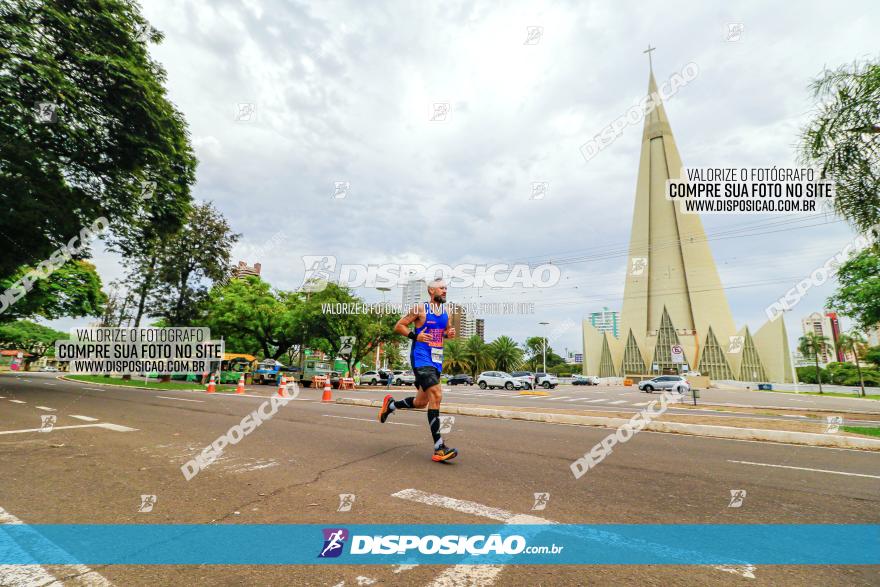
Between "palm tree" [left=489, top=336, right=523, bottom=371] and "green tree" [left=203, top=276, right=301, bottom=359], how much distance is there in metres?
36.2

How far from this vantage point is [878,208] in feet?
29.2

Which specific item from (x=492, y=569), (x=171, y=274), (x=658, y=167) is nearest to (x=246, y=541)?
(x=492, y=569)

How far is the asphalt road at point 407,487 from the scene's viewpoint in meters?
2.34

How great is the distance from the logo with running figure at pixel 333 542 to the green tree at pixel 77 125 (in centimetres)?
1564

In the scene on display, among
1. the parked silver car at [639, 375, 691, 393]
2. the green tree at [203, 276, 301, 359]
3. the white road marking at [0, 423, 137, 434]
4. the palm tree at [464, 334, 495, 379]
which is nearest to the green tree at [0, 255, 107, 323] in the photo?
the green tree at [203, 276, 301, 359]

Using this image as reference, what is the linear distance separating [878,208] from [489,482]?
11.1 m

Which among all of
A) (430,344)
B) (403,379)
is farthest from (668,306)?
(430,344)

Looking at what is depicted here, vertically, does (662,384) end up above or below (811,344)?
below

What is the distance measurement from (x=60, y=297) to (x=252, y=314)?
13.4 meters

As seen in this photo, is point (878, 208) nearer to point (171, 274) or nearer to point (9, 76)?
point (9, 76)

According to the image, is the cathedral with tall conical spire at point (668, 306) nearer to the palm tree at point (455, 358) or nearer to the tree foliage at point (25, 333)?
the palm tree at point (455, 358)

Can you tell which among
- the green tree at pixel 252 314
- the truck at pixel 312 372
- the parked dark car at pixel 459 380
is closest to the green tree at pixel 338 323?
the green tree at pixel 252 314

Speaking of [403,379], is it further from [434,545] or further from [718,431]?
[434,545]

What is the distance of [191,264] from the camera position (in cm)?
2884
